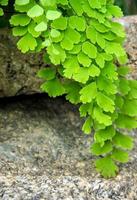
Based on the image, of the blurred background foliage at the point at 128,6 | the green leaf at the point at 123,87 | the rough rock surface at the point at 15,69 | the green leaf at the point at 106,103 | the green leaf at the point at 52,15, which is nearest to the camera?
the green leaf at the point at 52,15

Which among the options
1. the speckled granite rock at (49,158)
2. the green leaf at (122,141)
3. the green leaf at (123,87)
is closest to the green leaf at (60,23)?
the green leaf at (123,87)

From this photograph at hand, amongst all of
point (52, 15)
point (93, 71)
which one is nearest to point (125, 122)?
point (93, 71)

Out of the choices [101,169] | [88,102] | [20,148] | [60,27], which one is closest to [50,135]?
[20,148]

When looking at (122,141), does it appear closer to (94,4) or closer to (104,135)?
(104,135)

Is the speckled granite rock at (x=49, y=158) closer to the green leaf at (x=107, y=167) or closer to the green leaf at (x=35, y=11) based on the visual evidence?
the green leaf at (x=107, y=167)

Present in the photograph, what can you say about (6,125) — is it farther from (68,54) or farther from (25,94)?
(68,54)
